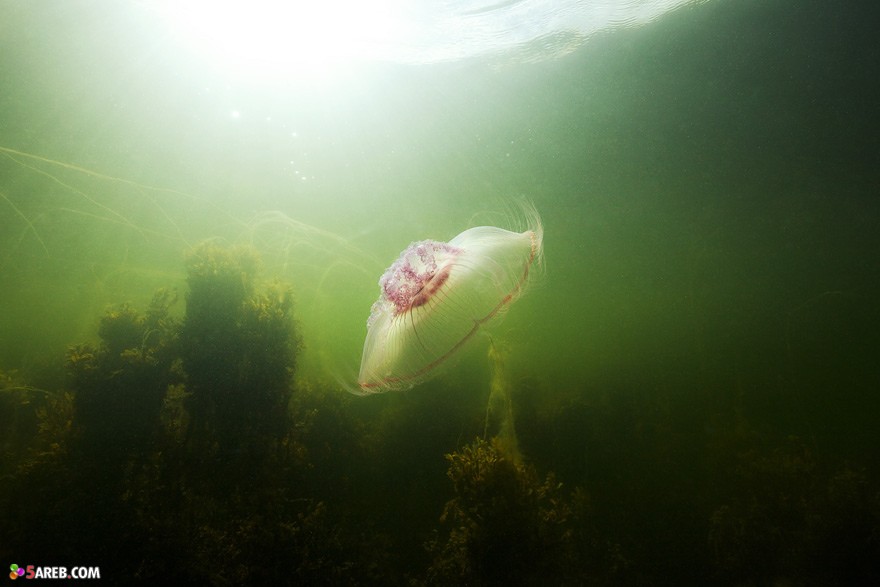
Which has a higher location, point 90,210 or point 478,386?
point 90,210

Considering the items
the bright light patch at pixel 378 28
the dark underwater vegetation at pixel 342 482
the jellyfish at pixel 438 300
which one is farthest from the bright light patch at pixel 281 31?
the jellyfish at pixel 438 300

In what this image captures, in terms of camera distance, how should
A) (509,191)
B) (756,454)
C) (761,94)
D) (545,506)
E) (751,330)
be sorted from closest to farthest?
(545,506) → (756,454) → (751,330) → (761,94) → (509,191)

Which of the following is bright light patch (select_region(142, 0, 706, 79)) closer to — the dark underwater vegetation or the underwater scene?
the underwater scene

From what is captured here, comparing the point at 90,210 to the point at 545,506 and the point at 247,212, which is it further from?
the point at 545,506

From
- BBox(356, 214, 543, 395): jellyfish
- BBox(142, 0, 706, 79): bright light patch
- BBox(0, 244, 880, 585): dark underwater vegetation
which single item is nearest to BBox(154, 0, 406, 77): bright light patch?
BBox(142, 0, 706, 79): bright light patch

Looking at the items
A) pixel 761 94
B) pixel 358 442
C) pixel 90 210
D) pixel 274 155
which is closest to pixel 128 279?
pixel 90 210

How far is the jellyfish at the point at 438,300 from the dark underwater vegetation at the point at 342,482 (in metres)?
0.78

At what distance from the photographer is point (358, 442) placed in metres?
3.21

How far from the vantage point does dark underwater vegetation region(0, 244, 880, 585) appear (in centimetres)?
241

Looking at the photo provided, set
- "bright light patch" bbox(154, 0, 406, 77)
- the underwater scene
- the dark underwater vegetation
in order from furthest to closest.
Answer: "bright light patch" bbox(154, 0, 406, 77)
the underwater scene
the dark underwater vegetation

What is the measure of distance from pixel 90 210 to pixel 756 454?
8033mm

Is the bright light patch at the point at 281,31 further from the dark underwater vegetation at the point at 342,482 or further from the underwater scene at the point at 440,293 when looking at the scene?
the dark underwater vegetation at the point at 342,482

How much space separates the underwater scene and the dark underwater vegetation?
0.02 metres

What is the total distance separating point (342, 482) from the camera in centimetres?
298
